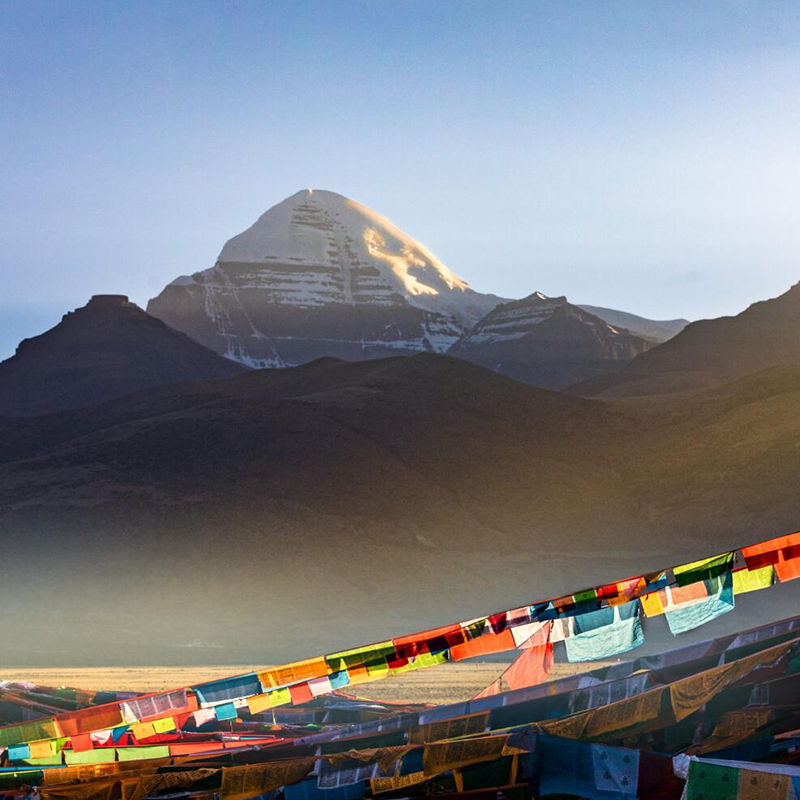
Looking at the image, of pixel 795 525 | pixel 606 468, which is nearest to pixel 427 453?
pixel 606 468

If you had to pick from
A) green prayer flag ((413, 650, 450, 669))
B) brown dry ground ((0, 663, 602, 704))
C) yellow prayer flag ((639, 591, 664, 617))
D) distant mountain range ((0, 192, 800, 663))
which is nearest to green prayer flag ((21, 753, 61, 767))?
green prayer flag ((413, 650, 450, 669))

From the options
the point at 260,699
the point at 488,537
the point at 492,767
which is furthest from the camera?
the point at 488,537

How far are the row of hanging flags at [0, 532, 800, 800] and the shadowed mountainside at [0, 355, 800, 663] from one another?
19.3m

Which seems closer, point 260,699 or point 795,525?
point 260,699

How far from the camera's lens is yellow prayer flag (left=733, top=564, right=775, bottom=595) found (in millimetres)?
4539

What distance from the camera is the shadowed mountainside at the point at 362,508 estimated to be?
2992 centimetres

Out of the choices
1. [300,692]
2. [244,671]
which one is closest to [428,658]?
[300,692]

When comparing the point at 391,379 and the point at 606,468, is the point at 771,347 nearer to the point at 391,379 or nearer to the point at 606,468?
the point at 391,379

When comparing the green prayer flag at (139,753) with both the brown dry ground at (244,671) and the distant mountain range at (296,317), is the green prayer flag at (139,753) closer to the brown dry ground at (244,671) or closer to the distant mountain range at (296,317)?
the brown dry ground at (244,671)

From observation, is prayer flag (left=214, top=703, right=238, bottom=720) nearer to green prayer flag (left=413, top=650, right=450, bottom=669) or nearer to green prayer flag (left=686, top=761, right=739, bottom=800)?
green prayer flag (left=413, top=650, right=450, bottom=669)

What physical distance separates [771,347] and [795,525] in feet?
161

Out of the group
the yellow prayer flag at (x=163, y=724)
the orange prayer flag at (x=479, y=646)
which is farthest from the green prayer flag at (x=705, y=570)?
the yellow prayer flag at (x=163, y=724)

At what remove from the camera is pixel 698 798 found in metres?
3.37

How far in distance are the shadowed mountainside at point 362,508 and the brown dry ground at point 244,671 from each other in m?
2.22
